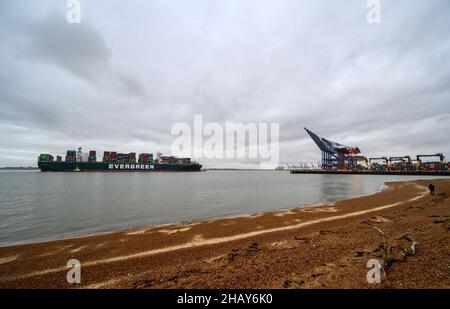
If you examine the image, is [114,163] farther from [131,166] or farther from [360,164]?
[360,164]

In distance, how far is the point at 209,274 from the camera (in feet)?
16.6

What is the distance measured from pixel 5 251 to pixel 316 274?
11.5 metres

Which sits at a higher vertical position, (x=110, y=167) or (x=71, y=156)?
(x=71, y=156)

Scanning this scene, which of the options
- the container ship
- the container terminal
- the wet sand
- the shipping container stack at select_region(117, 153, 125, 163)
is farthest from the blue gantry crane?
the wet sand

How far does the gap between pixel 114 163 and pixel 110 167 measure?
2.92 meters

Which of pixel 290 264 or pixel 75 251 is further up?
pixel 290 264

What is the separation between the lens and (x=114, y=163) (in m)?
110

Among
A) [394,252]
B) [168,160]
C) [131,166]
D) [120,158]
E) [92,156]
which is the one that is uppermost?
[92,156]

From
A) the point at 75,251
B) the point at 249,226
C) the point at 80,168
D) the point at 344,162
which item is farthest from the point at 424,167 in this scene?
the point at 80,168

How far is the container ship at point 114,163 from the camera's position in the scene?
101562mm
